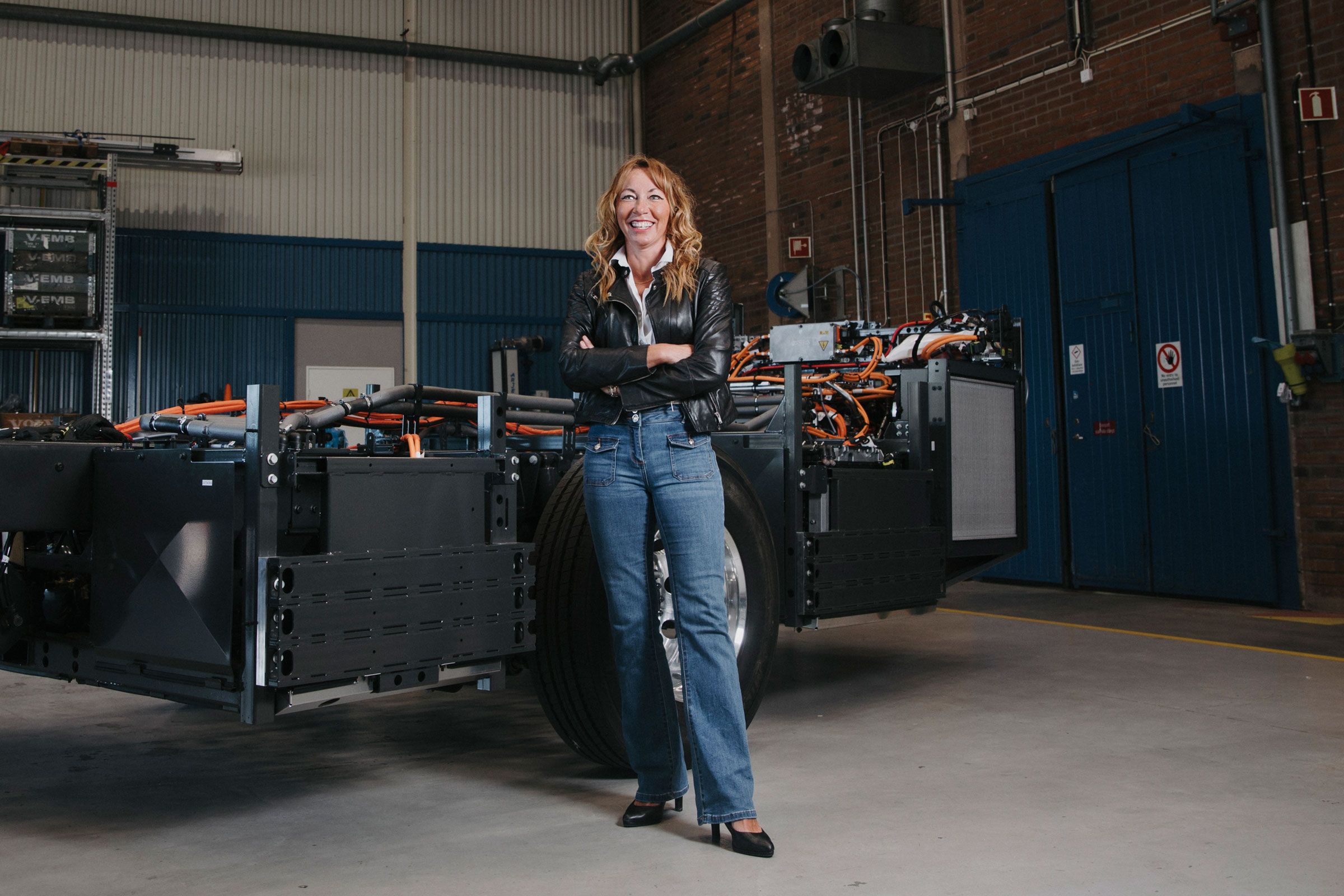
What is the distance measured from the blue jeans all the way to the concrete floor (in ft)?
0.71

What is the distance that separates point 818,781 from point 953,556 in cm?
180

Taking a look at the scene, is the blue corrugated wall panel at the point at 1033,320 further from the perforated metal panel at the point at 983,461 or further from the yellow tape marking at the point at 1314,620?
the perforated metal panel at the point at 983,461

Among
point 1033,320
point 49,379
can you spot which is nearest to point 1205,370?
point 1033,320

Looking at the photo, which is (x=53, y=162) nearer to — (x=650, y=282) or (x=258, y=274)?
(x=258, y=274)

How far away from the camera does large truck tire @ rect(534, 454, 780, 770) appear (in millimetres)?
3441

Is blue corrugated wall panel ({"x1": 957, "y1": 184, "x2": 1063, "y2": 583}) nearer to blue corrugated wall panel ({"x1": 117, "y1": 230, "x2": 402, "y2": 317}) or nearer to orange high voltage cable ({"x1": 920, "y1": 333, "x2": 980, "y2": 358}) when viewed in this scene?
orange high voltage cable ({"x1": 920, "y1": 333, "x2": 980, "y2": 358})

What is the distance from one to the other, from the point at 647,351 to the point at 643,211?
0.42 meters

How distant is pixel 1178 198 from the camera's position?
26.7ft

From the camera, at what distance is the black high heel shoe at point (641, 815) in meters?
3.06

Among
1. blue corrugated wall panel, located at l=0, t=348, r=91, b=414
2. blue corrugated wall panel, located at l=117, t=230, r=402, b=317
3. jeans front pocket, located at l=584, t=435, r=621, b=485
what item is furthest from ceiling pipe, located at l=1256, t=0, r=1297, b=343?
blue corrugated wall panel, located at l=0, t=348, r=91, b=414

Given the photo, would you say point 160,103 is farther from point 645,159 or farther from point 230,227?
point 645,159

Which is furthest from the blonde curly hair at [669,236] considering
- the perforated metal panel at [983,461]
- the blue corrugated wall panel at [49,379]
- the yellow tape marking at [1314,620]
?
the blue corrugated wall panel at [49,379]

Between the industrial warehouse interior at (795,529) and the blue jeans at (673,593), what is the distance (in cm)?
1

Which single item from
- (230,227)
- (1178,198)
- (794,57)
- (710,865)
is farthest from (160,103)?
(710,865)
